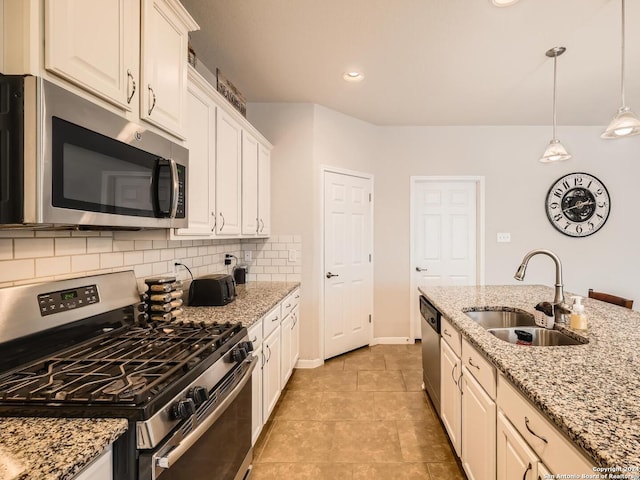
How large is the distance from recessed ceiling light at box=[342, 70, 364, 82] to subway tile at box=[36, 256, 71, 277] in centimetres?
245

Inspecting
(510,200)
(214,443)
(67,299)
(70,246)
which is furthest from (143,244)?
(510,200)

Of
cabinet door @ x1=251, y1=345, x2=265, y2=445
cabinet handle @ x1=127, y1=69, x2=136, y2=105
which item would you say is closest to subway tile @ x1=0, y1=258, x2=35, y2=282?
cabinet handle @ x1=127, y1=69, x2=136, y2=105

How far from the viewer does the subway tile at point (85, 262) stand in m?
1.45

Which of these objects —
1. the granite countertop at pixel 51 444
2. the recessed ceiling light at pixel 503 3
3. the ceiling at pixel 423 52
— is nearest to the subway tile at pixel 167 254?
the granite countertop at pixel 51 444

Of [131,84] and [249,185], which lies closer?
[131,84]

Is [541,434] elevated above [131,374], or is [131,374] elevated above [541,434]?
[131,374]

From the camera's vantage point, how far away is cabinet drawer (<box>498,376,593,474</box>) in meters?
0.86

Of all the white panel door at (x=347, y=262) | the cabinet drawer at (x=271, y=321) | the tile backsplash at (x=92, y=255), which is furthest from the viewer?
the white panel door at (x=347, y=262)

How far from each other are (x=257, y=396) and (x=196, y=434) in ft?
3.27

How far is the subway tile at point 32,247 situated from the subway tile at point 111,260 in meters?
0.28

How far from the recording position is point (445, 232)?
4336mm

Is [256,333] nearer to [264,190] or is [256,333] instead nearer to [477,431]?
[477,431]

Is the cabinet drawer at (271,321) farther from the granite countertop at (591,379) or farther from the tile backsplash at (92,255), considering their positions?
the granite countertop at (591,379)

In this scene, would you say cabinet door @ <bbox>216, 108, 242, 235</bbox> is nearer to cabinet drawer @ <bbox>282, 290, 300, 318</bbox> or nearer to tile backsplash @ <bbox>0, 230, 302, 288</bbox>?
tile backsplash @ <bbox>0, 230, 302, 288</bbox>
